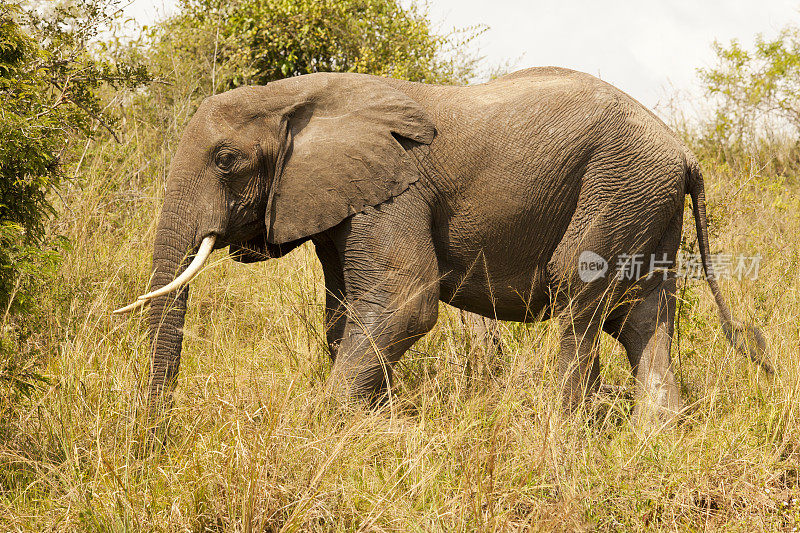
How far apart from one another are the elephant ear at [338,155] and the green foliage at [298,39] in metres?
6.07

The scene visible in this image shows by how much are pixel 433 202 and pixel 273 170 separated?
2.66 feet

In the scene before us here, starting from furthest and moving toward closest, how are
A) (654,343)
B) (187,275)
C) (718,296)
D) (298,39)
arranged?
1. (298,39)
2. (718,296)
3. (654,343)
4. (187,275)

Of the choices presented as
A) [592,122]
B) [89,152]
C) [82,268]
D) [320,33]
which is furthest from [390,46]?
[592,122]

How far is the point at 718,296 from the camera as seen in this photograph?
471 centimetres

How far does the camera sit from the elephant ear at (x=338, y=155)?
13.1 ft

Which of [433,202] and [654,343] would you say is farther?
[654,343]

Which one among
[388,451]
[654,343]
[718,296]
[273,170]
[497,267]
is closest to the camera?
[388,451]

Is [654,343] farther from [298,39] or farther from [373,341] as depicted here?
[298,39]

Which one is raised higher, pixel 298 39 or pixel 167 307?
pixel 298 39

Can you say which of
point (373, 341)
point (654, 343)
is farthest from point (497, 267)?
point (654, 343)

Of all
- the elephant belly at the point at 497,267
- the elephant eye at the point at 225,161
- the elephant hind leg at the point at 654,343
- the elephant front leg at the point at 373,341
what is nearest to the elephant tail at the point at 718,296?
the elephant hind leg at the point at 654,343

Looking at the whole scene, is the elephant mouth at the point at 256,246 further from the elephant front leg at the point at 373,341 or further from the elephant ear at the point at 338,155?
the elephant front leg at the point at 373,341

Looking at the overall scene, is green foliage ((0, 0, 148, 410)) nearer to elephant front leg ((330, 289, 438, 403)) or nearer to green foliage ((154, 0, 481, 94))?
elephant front leg ((330, 289, 438, 403))

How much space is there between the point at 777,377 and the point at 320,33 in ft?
25.8
